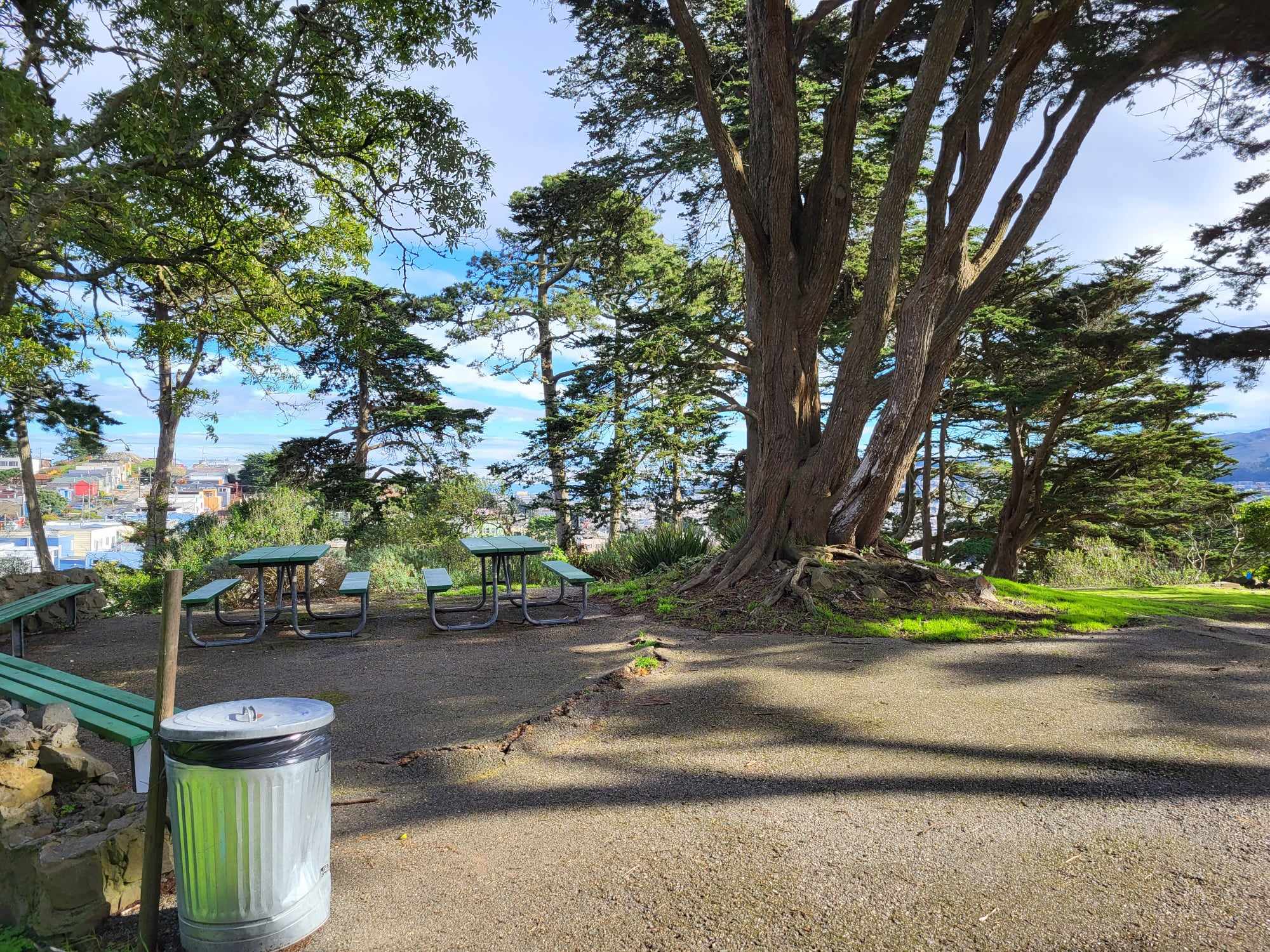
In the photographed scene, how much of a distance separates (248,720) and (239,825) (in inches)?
11.4

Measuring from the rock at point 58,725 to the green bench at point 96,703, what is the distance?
0.14 ft

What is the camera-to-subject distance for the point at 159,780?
90.7 inches

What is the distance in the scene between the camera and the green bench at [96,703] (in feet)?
9.41

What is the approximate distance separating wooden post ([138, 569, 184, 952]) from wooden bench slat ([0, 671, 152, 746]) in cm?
68

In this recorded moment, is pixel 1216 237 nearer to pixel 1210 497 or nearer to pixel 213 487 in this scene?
pixel 1210 497

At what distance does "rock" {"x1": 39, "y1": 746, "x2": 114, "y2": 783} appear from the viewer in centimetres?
287

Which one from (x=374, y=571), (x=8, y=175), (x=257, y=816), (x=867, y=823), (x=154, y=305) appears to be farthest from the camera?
(x=154, y=305)

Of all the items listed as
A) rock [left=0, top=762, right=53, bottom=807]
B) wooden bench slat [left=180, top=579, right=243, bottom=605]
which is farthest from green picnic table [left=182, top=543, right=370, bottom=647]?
rock [left=0, top=762, right=53, bottom=807]

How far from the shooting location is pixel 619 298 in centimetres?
1977

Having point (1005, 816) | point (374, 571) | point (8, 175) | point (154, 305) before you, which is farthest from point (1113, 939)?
point (154, 305)

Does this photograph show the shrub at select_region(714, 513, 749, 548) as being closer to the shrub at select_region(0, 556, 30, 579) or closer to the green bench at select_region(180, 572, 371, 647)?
the green bench at select_region(180, 572, 371, 647)

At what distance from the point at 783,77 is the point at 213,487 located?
16650 millimetres

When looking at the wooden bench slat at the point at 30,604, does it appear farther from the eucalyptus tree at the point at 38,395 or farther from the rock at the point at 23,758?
the eucalyptus tree at the point at 38,395

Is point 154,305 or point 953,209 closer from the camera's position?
point 953,209
